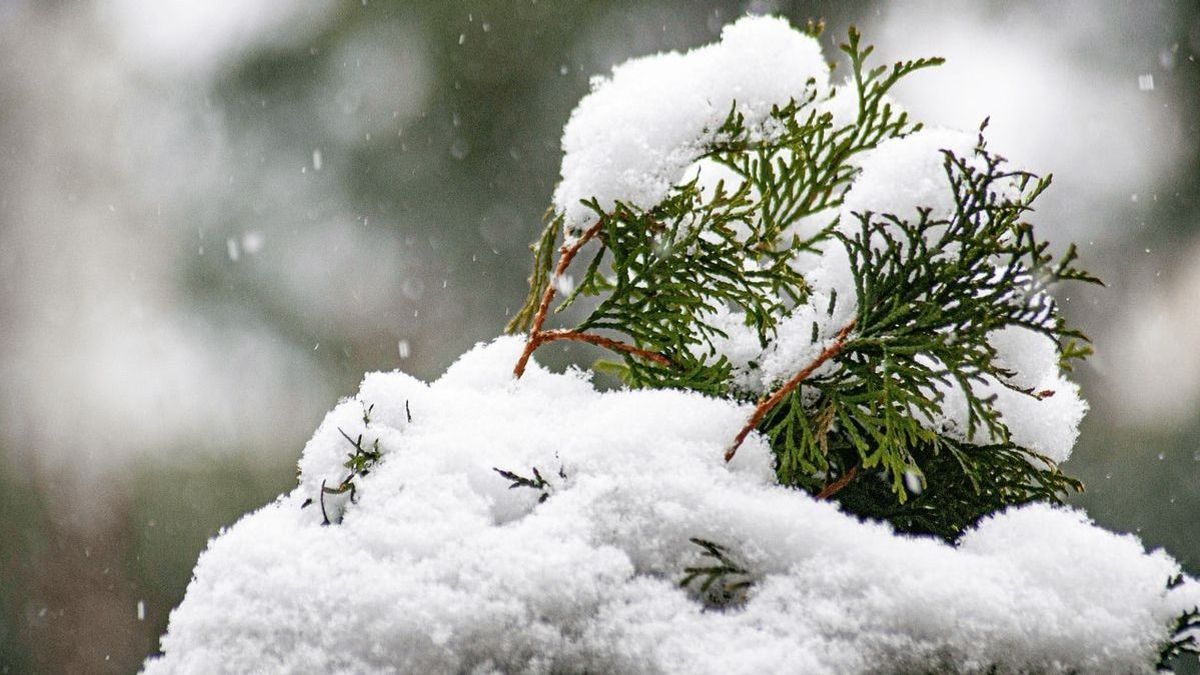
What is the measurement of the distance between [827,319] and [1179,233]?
28.0 feet

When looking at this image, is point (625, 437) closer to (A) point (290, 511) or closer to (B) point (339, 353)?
(A) point (290, 511)

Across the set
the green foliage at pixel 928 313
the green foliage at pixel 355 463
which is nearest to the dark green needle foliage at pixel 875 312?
the green foliage at pixel 928 313

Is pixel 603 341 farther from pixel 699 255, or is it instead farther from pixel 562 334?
pixel 699 255

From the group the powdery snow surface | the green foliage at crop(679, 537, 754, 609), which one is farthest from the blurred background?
the green foliage at crop(679, 537, 754, 609)

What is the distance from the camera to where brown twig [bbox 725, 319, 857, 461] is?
982 mm

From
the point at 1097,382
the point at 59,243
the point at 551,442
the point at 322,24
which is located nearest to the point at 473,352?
the point at 551,442

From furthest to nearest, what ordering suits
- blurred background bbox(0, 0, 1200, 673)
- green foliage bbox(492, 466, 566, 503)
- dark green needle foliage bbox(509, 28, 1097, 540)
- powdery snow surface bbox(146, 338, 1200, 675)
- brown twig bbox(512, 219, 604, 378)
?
blurred background bbox(0, 0, 1200, 673)
brown twig bbox(512, 219, 604, 378)
dark green needle foliage bbox(509, 28, 1097, 540)
green foliage bbox(492, 466, 566, 503)
powdery snow surface bbox(146, 338, 1200, 675)

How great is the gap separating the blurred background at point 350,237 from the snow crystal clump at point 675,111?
6.83 m

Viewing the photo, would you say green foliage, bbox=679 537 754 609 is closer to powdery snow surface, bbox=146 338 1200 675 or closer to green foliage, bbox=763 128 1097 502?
powdery snow surface, bbox=146 338 1200 675

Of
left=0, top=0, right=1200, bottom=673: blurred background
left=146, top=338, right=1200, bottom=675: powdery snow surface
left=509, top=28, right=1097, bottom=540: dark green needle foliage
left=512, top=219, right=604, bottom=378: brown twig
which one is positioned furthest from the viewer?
left=0, top=0, right=1200, bottom=673: blurred background

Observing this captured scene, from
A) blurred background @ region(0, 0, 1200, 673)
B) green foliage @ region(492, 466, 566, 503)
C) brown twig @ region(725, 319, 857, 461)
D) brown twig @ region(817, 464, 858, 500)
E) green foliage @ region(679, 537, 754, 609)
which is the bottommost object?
green foliage @ region(679, 537, 754, 609)

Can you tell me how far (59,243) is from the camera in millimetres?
8789

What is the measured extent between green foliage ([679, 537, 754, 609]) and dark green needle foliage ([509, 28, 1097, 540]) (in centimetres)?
20

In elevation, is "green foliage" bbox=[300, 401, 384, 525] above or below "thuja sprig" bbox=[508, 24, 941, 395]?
below
